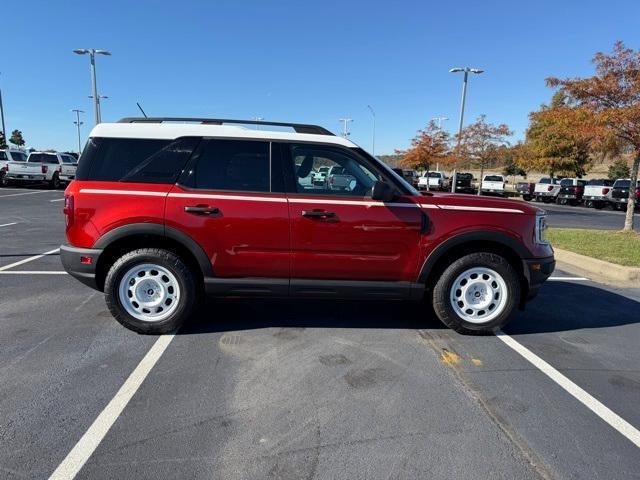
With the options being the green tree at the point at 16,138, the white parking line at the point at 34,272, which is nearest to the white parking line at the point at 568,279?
the white parking line at the point at 34,272

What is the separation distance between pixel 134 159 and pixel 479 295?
11.5ft

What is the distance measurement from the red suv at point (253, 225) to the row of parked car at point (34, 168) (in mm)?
24332

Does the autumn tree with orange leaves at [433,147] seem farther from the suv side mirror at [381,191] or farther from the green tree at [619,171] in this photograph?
the suv side mirror at [381,191]

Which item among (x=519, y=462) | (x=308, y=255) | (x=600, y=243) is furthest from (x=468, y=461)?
(x=600, y=243)

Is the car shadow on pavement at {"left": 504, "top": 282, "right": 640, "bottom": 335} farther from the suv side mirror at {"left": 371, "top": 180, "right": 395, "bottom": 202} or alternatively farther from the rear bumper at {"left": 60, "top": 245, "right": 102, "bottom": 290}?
the rear bumper at {"left": 60, "top": 245, "right": 102, "bottom": 290}

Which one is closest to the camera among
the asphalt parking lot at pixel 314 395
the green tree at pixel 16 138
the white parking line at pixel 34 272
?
the asphalt parking lot at pixel 314 395

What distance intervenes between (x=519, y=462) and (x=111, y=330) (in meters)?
3.64

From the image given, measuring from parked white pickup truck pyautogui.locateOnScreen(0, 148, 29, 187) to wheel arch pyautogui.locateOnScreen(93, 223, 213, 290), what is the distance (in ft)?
82.4

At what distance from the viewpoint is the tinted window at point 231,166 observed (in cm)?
431

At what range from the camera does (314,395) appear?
3350mm

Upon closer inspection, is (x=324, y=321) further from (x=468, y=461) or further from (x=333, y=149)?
(x=468, y=461)

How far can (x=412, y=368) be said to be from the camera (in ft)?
12.6

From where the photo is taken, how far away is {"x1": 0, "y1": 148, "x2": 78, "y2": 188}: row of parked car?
975 inches

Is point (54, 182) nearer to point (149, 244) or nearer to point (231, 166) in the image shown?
point (149, 244)
